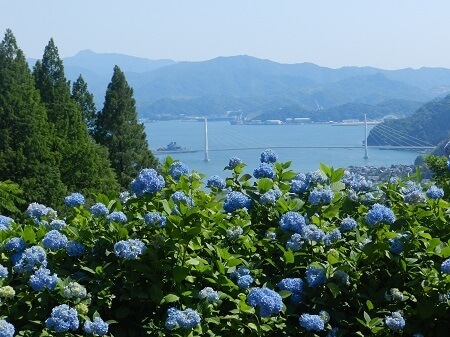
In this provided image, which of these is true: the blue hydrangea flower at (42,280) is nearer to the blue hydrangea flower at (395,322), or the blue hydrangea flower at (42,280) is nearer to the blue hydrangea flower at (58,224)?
the blue hydrangea flower at (58,224)

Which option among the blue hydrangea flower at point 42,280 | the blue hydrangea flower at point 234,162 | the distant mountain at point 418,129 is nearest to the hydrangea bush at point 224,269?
the blue hydrangea flower at point 42,280

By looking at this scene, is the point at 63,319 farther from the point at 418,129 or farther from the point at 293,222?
the point at 418,129

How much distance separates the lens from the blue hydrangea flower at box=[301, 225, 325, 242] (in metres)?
1.84

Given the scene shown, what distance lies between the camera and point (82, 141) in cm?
1767

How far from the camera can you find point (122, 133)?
64.6 feet

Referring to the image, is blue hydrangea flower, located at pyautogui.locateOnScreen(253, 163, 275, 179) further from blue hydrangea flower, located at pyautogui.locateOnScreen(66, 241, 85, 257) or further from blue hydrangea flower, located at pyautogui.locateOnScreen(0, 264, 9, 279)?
blue hydrangea flower, located at pyautogui.locateOnScreen(0, 264, 9, 279)

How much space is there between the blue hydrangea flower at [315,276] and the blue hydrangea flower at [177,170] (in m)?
0.64

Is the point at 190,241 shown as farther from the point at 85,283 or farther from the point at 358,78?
the point at 358,78

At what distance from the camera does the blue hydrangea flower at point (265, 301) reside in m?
1.62

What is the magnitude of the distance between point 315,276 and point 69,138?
17029 mm

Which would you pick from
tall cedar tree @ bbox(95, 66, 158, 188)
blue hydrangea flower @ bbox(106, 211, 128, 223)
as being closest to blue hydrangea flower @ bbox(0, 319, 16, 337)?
blue hydrangea flower @ bbox(106, 211, 128, 223)

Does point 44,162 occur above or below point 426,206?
below

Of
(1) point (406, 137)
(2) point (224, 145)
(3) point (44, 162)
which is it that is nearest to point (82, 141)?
(3) point (44, 162)

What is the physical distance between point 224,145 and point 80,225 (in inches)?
1781
